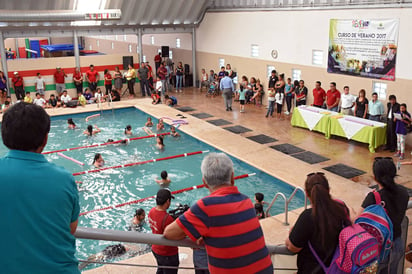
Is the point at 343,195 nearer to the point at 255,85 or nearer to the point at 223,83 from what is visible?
the point at 223,83

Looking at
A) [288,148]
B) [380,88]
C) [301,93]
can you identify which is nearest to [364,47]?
[380,88]

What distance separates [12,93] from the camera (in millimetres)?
19250

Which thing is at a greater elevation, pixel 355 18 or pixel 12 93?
pixel 355 18

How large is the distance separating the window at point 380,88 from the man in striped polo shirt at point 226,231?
1181 cm

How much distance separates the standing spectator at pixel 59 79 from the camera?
19953 mm

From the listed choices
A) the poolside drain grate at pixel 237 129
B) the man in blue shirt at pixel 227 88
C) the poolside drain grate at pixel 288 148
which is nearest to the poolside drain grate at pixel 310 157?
the poolside drain grate at pixel 288 148

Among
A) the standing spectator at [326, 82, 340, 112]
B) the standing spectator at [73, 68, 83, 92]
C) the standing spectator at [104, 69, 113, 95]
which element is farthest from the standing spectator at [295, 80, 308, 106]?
the standing spectator at [73, 68, 83, 92]

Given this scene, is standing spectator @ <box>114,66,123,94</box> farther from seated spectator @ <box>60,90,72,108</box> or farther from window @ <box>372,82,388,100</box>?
window @ <box>372,82,388,100</box>

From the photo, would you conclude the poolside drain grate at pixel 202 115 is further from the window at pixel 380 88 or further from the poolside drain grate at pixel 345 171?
the poolside drain grate at pixel 345 171

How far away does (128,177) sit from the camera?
1048 cm

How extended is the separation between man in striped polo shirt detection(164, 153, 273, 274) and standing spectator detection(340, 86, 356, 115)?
11813 millimetres

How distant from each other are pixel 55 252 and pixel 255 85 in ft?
55.5

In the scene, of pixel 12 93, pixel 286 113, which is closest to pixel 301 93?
pixel 286 113

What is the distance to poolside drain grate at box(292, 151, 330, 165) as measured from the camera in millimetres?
10883
